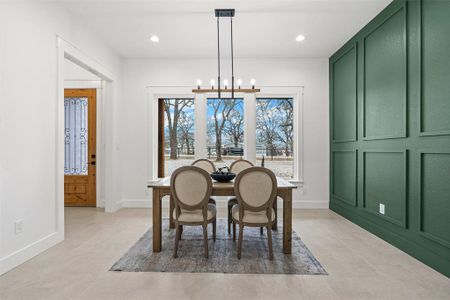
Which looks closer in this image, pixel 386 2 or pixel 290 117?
pixel 386 2

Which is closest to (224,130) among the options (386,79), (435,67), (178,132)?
(178,132)

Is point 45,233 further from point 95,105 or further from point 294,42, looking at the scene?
point 294,42

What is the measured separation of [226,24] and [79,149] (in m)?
3.57

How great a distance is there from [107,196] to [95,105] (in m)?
1.74

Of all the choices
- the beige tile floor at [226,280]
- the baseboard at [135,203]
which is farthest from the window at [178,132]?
the beige tile floor at [226,280]

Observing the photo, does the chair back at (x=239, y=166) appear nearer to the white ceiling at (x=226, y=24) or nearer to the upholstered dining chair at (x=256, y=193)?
the upholstered dining chair at (x=256, y=193)

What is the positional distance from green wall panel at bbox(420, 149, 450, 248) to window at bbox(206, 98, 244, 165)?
2.98 metres

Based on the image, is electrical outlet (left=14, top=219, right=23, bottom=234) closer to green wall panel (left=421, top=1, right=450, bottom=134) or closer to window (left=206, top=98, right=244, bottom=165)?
window (left=206, top=98, right=244, bottom=165)

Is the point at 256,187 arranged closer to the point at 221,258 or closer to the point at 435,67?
the point at 221,258

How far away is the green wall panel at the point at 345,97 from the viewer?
407 cm

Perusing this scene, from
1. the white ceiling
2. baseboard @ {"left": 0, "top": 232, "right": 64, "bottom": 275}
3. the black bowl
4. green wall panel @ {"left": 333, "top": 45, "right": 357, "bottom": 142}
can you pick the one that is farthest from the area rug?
the white ceiling

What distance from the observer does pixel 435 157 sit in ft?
8.15

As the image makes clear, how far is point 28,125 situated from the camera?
2652 millimetres

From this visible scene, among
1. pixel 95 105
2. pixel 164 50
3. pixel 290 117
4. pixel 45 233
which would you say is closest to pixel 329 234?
pixel 290 117
